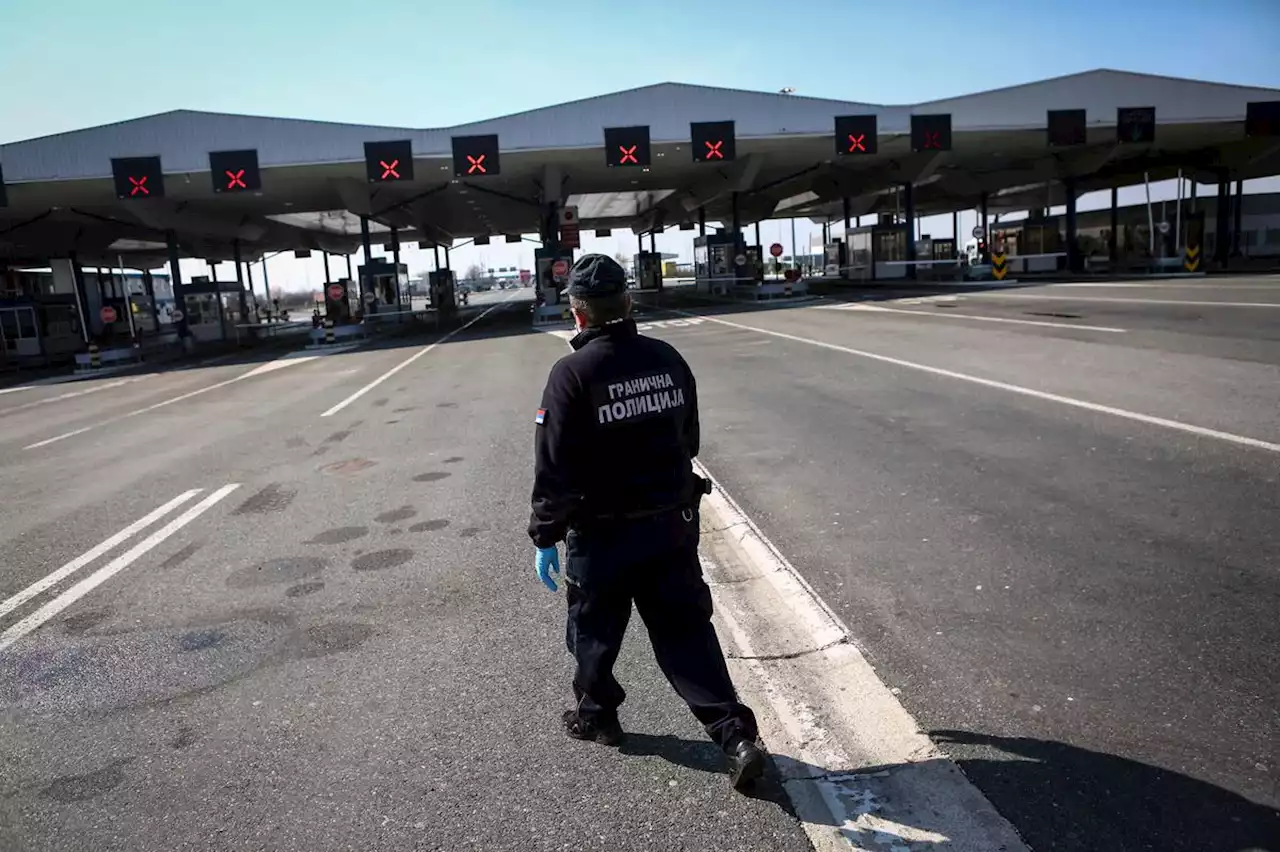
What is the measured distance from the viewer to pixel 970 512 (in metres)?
6.02

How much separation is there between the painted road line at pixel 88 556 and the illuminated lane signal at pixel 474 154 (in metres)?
23.2

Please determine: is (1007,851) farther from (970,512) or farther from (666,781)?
(970,512)

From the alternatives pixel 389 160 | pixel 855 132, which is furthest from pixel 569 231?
pixel 855 132

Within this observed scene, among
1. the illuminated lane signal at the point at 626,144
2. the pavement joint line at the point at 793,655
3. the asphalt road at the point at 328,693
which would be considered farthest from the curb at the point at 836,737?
the illuminated lane signal at the point at 626,144

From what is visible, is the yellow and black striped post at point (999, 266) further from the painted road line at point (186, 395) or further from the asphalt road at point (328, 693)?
the asphalt road at point (328, 693)

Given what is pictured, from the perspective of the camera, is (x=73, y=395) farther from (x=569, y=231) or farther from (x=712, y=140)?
(x=569, y=231)

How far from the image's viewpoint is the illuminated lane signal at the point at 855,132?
1211 inches

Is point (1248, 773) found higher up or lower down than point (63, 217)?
lower down

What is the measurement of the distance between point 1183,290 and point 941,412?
17.7 m

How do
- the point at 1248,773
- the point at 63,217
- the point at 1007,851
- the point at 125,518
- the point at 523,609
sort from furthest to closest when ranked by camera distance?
the point at 63,217 → the point at 125,518 → the point at 523,609 → the point at 1248,773 → the point at 1007,851

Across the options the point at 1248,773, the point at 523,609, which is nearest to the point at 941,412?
the point at 523,609

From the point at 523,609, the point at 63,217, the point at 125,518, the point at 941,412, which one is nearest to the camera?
the point at 523,609

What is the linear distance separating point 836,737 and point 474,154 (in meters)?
28.6

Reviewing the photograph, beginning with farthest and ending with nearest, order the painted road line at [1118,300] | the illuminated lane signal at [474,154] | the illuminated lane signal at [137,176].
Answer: the illuminated lane signal at [474,154]
the illuminated lane signal at [137,176]
the painted road line at [1118,300]
